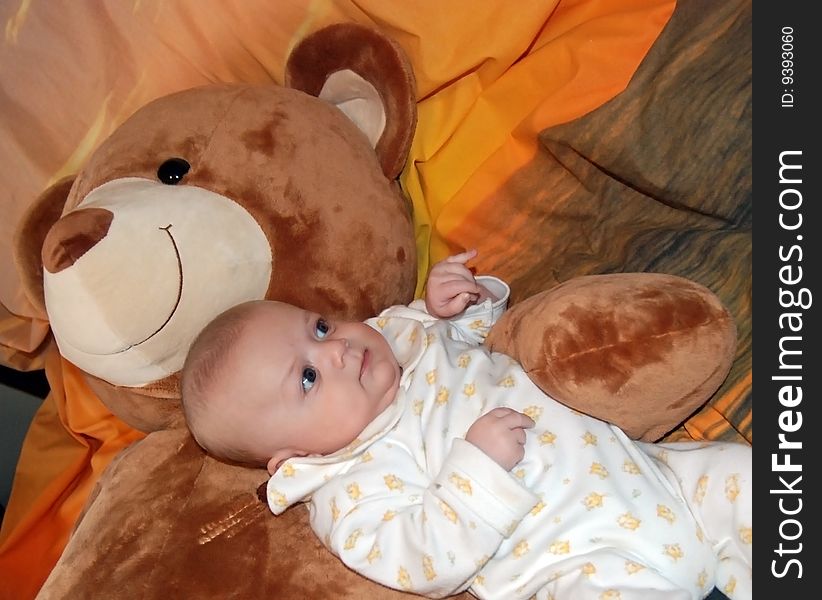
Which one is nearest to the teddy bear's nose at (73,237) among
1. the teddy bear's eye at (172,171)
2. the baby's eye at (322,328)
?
the teddy bear's eye at (172,171)

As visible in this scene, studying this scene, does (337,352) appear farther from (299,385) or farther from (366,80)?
(366,80)

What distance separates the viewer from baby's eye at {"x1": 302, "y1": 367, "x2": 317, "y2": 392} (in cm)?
107

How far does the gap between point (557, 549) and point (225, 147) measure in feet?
2.02

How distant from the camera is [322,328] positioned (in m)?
1.10

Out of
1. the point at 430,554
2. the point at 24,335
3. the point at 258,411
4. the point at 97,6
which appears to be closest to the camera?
the point at 430,554

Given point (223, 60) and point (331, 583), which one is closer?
point (331, 583)

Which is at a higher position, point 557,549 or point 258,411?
point 258,411

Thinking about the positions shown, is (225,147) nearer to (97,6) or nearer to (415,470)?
(97,6)

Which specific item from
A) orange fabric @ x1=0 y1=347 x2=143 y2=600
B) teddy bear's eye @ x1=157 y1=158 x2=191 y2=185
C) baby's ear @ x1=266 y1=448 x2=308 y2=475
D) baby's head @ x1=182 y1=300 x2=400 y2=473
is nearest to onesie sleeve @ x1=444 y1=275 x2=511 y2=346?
baby's head @ x1=182 y1=300 x2=400 y2=473

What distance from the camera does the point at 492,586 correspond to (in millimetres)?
990

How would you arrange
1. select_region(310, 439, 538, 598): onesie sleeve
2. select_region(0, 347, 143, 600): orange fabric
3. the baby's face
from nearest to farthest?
select_region(310, 439, 538, 598): onesie sleeve < the baby's face < select_region(0, 347, 143, 600): orange fabric


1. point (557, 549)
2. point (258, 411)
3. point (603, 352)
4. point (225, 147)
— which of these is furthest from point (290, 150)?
point (557, 549)

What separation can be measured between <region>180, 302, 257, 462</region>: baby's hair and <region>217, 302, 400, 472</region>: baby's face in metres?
0.01

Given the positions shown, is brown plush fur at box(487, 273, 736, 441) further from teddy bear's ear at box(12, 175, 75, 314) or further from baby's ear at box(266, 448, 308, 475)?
teddy bear's ear at box(12, 175, 75, 314)
